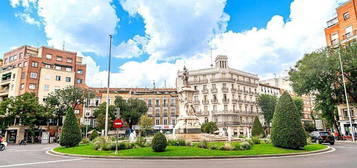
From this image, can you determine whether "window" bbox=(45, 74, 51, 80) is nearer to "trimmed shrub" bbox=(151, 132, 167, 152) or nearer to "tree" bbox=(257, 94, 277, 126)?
"trimmed shrub" bbox=(151, 132, 167, 152)

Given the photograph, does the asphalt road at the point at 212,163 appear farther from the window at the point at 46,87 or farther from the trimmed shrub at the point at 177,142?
the window at the point at 46,87

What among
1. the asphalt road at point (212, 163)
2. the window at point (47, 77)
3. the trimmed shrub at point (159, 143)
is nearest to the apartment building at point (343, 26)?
the asphalt road at point (212, 163)

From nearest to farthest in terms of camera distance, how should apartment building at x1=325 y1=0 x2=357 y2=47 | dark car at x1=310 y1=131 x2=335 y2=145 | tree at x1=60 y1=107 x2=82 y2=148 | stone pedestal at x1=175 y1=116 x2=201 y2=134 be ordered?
tree at x1=60 y1=107 x2=82 y2=148
stone pedestal at x1=175 y1=116 x2=201 y2=134
dark car at x1=310 y1=131 x2=335 y2=145
apartment building at x1=325 y1=0 x2=357 y2=47

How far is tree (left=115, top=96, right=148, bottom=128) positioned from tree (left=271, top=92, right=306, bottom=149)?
4118cm

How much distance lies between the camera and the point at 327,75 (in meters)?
36.2

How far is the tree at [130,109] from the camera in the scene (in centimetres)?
5525

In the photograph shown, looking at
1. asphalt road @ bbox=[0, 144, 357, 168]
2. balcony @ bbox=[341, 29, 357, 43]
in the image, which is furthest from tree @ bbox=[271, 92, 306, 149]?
balcony @ bbox=[341, 29, 357, 43]

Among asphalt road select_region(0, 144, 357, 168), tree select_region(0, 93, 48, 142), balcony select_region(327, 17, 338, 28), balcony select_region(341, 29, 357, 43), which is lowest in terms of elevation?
asphalt road select_region(0, 144, 357, 168)

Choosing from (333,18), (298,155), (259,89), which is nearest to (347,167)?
(298,155)

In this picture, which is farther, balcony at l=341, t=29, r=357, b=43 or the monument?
balcony at l=341, t=29, r=357, b=43

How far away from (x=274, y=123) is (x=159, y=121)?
4976cm

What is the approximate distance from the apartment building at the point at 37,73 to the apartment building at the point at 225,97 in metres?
28.5

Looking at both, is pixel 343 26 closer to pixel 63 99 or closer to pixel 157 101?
pixel 157 101

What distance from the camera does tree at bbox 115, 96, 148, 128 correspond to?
55.2 metres
